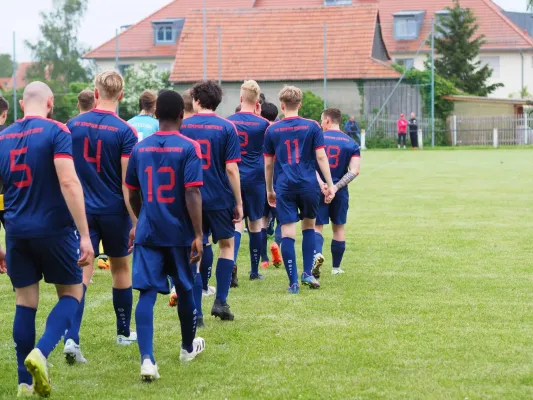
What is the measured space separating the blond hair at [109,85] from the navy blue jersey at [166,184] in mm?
730

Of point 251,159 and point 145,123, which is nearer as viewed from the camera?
point 145,123

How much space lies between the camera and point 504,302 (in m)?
8.68

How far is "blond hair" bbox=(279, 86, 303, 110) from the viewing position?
9344 mm

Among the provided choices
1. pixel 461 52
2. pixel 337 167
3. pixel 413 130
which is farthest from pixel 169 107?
pixel 461 52

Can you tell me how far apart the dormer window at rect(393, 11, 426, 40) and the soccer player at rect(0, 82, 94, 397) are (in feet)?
207

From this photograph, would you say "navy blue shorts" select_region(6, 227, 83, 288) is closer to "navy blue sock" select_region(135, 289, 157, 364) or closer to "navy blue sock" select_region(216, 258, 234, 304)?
"navy blue sock" select_region(135, 289, 157, 364)

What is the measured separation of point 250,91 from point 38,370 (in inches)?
189

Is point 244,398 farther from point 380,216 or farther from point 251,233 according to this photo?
point 380,216

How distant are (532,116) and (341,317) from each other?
46.2 metres

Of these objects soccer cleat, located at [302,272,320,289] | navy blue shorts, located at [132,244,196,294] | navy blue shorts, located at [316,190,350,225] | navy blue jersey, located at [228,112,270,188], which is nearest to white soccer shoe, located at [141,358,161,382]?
navy blue shorts, located at [132,244,196,294]

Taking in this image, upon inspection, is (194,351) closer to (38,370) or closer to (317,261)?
(38,370)

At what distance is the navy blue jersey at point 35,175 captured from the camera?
18.4ft

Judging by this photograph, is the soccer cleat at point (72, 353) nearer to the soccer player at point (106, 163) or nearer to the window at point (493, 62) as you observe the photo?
the soccer player at point (106, 163)

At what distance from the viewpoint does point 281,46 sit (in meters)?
51.7
